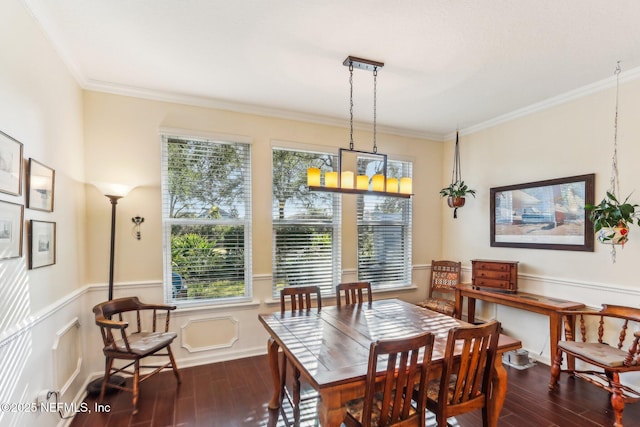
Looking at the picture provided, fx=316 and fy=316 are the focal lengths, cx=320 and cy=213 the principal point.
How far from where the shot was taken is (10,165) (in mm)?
1708

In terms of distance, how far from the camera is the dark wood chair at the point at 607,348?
231 cm

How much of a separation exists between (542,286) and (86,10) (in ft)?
15.3

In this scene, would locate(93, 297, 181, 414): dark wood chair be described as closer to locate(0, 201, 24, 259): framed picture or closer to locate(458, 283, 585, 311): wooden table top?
locate(0, 201, 24, 259): framed picture

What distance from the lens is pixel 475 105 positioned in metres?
3.57

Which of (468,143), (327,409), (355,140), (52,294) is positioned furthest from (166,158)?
(468,143)

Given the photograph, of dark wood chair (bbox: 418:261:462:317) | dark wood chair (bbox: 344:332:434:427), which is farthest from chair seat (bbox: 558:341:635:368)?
dark wood chair (bbox: 344:332:434:427)

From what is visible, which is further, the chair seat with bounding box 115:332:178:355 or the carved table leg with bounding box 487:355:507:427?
the chair seat with bounding box 115:332:178:355

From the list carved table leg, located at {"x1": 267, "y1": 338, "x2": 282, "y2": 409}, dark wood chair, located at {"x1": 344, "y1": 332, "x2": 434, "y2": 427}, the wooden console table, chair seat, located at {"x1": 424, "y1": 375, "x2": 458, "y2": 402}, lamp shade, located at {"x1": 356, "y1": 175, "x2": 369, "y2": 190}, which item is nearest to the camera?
dark wood chair, located at {"x1": 344, "y1": 332, "x2": 434, "y2": 427}

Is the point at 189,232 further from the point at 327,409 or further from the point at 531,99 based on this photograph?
the point at 531,99

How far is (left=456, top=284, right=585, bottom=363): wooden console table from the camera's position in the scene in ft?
9.68

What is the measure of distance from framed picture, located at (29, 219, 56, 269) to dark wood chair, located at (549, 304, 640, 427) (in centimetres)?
402

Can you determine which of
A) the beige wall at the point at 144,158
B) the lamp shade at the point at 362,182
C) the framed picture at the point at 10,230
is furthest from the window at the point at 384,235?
the framed picture at the point at 10,230

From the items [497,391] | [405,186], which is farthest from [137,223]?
[497,391]

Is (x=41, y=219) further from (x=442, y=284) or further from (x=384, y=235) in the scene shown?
(x=442, y=284)
